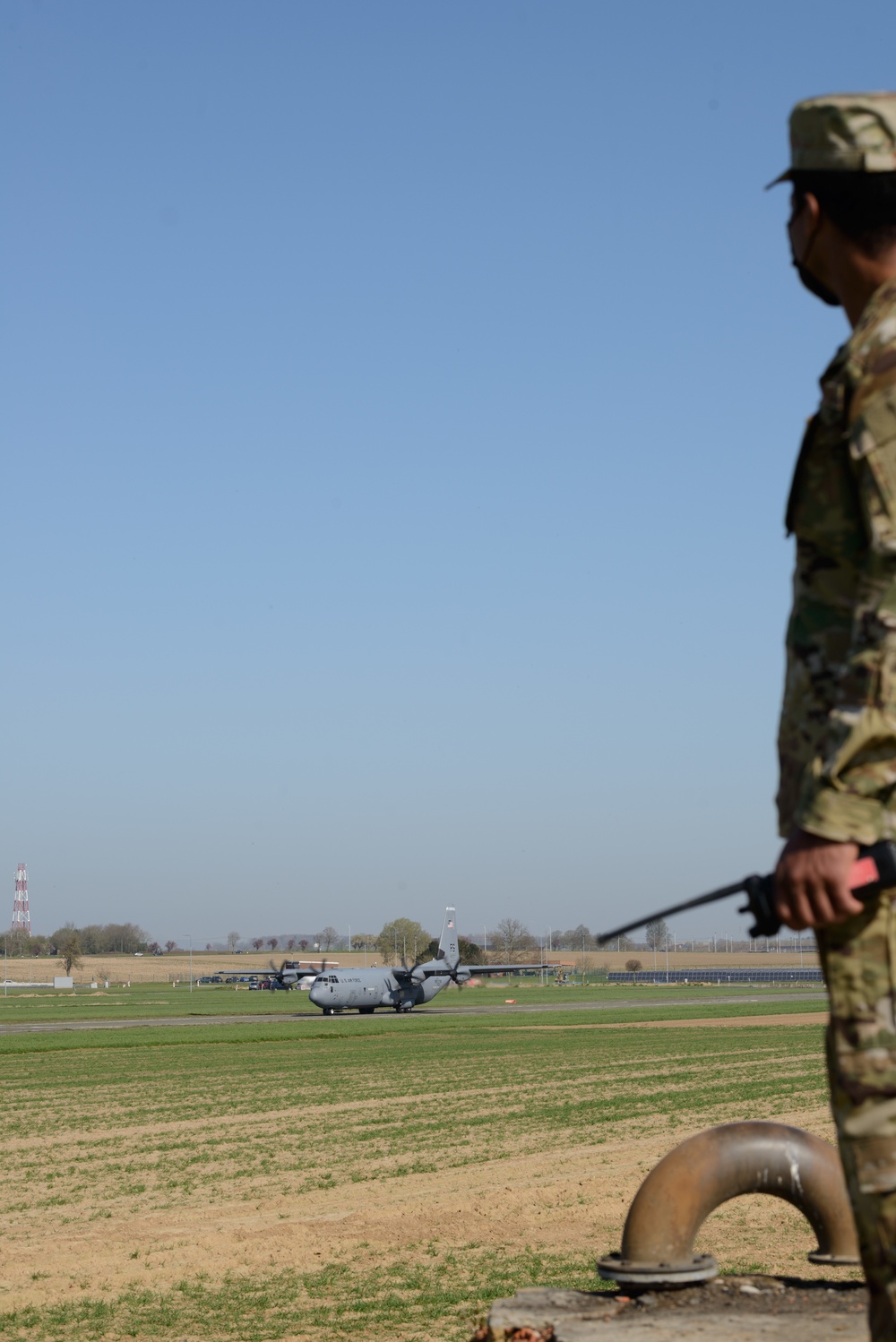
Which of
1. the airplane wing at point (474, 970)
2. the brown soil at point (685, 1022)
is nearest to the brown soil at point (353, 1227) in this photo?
the brown soil at point (685, 1022)

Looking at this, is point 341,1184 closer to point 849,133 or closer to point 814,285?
point 814,285

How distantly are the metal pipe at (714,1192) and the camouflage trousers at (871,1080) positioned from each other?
8.71 ft

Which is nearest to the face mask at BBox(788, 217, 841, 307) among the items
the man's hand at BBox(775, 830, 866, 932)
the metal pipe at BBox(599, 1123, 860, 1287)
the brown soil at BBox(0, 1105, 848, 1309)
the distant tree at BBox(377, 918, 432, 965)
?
the man's hand at BBox(775, 830, 866, 932)

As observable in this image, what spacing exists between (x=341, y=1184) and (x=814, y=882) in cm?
1374

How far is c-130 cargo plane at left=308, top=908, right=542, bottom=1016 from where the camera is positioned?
63.4 metres

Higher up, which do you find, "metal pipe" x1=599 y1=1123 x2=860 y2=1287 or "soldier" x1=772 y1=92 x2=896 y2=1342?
"soldier" x1=772 y1=92 x2=896 y2=1342

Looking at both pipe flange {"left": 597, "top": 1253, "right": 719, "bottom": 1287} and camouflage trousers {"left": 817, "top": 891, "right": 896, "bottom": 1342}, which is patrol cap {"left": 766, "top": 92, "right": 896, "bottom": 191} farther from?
pipe flange {"left": 597, "top": 1253, "right": 719, "bottom": 1287}

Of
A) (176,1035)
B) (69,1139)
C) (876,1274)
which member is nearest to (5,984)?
(176,1035)

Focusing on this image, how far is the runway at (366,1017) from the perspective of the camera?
5431cm

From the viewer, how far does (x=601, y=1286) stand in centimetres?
952

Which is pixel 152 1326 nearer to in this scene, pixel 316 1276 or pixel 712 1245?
pixel 316 1276

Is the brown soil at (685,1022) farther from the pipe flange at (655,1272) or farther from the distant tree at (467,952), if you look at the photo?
the distant tree at (467,952)

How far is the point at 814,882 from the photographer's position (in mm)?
2422

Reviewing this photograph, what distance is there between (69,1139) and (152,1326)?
11651 millimetres
